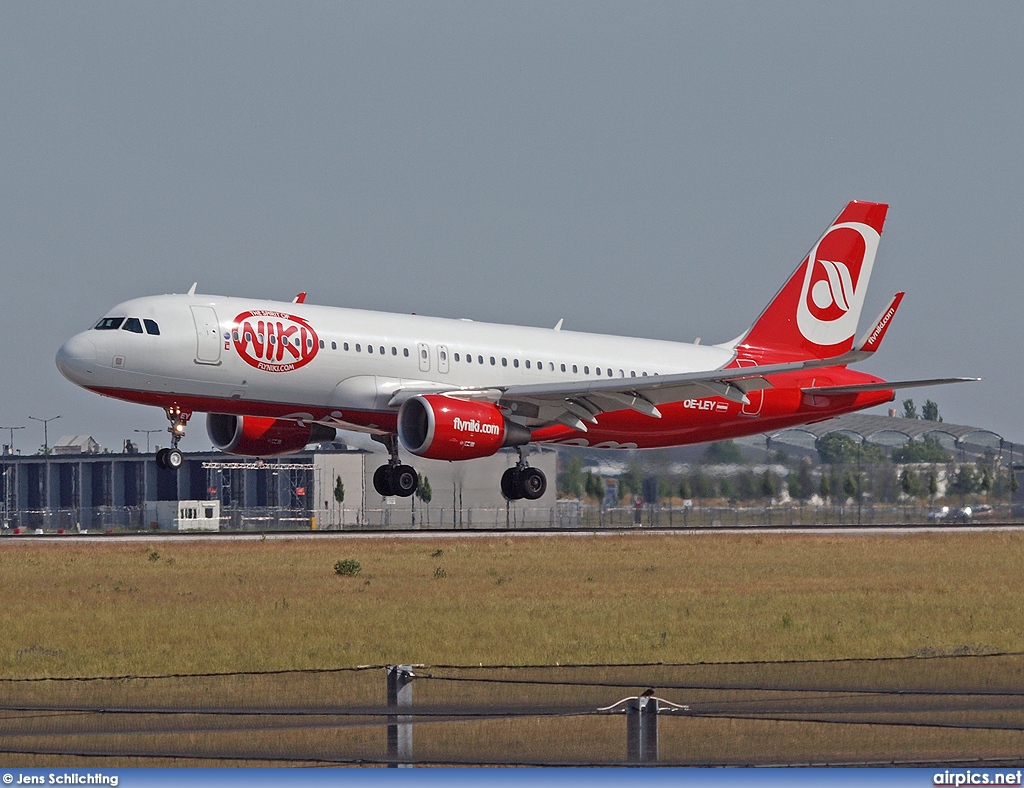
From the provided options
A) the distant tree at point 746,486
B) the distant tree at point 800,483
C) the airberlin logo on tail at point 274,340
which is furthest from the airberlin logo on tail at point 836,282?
the airberlin logo on tail at point 274,340

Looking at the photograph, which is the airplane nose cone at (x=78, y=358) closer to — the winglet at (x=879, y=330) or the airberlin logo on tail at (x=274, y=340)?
the airberlin logo on tail at (x=274, y=340)

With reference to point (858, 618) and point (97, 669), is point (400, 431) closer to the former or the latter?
point (858, 618)

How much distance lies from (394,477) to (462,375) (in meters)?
4.09

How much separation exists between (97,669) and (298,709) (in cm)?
1132

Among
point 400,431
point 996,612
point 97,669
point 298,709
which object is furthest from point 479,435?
point 298,709

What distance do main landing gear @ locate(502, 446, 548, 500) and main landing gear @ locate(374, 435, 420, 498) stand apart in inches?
101

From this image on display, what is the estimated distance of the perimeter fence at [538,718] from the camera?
948 centimetres

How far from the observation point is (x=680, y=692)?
10195 millimetres

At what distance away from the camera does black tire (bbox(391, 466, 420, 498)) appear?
4150cm
